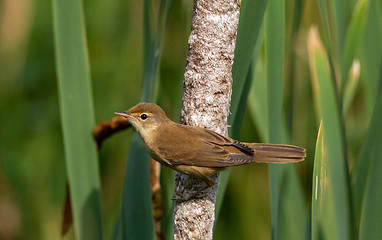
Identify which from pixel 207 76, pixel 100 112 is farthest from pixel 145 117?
pixel 100 112

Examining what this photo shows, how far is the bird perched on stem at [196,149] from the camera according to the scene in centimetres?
162

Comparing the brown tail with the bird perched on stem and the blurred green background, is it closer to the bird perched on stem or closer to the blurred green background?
the bird perched on stem

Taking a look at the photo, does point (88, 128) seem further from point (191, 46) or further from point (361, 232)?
point (361, 232)

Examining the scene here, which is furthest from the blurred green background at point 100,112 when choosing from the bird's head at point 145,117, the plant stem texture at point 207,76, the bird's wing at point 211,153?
the plant stem texture at point 207,76

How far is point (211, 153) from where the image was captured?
1.70 m

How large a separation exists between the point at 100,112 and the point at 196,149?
4.41 ft

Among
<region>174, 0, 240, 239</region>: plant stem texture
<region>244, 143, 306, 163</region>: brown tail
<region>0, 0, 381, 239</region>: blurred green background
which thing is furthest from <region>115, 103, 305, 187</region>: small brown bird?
<region>0, 0, 381, 239</region>: blurred green background

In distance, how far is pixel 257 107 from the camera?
1961mm

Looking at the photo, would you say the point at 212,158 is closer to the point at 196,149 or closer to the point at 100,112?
the point at 196,149

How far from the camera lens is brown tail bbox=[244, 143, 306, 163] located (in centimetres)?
167

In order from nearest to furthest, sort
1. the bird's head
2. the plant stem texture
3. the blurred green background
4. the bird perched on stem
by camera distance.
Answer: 1. the plant stem texture
2. the bird perched on stem
3. the bird's head
4. the blurred green background

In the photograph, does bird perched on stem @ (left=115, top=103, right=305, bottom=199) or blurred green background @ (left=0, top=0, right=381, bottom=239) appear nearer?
bird perched on stem @ (left=115, top=103, right=305, bottom=199)

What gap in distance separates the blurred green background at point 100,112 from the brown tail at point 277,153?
990 mm

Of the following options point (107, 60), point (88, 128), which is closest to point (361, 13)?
point (88, 128)
